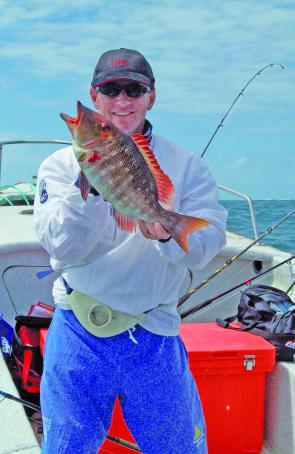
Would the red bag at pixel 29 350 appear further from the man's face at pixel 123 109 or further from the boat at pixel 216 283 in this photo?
the man's face at pixel 123 109

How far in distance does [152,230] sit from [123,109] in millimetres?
533

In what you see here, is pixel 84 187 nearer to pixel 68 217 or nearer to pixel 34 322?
pixel 68 217

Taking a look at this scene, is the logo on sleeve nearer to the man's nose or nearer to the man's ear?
the man's nose

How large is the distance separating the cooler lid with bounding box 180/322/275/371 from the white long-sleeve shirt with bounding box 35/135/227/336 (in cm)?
119

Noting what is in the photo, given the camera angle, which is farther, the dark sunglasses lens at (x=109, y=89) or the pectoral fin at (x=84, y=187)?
the dark sunglasses lens at (x=109, y=89)

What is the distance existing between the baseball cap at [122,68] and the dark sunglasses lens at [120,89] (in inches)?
0.9

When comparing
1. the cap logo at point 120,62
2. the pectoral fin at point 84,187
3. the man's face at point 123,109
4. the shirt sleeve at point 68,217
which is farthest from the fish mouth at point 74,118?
the cap logo at point 120,62

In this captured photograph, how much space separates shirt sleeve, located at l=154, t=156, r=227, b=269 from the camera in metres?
2.15

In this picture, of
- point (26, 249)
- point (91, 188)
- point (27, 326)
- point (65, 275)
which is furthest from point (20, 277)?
point (91, 188)

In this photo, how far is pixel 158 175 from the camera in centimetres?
204

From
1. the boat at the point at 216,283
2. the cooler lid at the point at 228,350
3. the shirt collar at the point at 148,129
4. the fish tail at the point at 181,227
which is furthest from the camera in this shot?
the boat at the point at 216,283

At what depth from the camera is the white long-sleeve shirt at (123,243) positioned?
2135mm

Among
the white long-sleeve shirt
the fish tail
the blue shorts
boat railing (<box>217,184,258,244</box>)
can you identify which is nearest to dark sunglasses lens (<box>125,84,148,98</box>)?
the white long-sleeve shirt

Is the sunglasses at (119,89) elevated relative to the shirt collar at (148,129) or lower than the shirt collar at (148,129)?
elevated
